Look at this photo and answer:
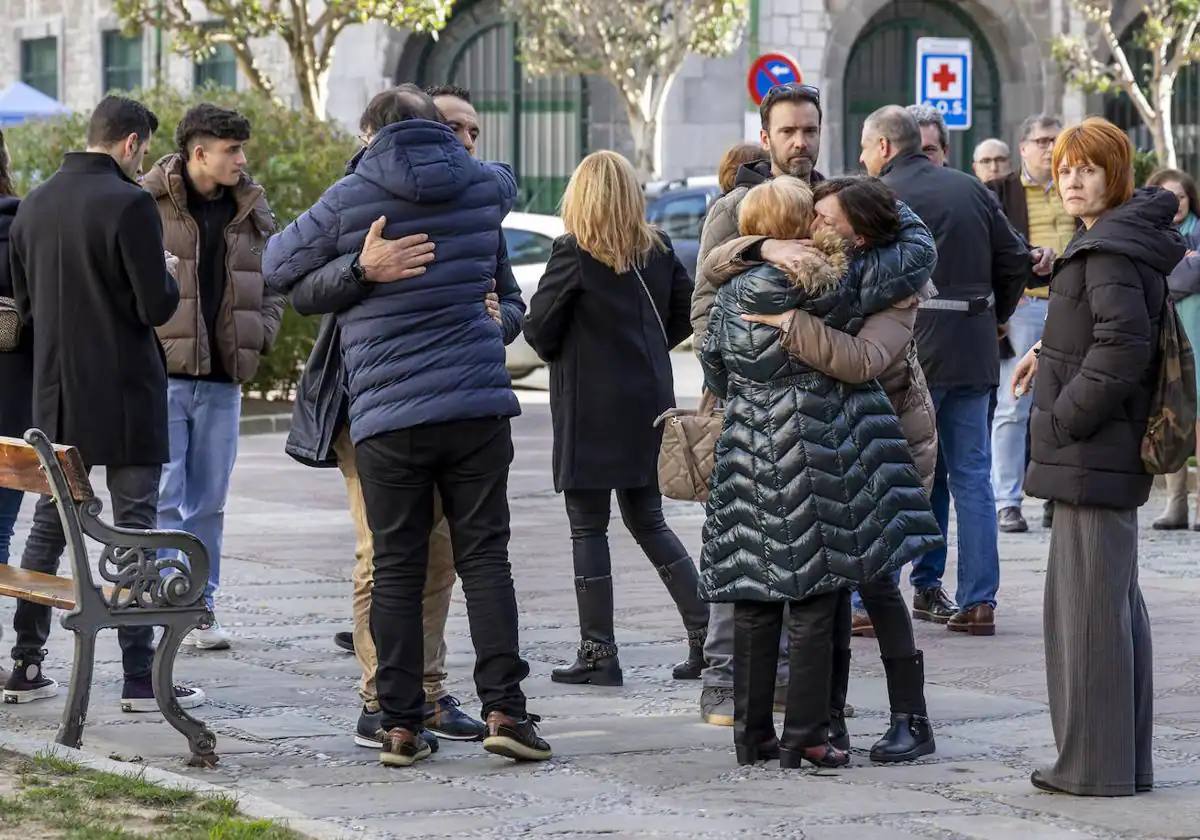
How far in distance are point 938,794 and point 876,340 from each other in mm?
1249

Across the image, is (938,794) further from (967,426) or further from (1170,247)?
(967,426)

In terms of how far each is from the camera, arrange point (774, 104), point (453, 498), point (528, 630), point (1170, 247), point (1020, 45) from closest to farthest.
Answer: point (1170, 247)
point (453, 498)
point (774, 104)
point (528, 630)
point (1020, 45)

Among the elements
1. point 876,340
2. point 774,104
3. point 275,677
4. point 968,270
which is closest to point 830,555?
point 876,340

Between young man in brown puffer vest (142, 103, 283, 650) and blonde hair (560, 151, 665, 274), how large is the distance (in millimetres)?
1320

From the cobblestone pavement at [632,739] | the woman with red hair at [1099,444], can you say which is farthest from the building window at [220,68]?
the woman with red hair at [1099,444]

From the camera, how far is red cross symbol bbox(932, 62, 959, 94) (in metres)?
18.1

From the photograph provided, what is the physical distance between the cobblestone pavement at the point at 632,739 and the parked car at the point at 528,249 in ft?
35.3

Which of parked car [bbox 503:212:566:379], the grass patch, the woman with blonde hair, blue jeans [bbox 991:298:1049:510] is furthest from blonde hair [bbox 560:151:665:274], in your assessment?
parked car [bbox 503:212:566:379]

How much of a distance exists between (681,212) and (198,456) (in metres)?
19.0

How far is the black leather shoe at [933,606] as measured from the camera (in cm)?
938

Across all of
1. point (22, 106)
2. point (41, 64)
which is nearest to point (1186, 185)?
point (22, 106)

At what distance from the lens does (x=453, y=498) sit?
22.2ft

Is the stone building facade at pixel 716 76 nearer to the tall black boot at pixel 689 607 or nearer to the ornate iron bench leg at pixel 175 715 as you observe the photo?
the tall black boot at pixel 689 607

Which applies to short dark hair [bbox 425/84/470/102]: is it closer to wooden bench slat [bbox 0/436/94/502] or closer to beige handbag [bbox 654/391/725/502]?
beige handbag [bbox 654/391/725/502]
